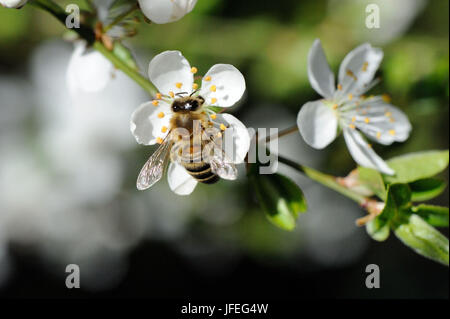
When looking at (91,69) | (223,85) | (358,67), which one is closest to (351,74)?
(358,67)

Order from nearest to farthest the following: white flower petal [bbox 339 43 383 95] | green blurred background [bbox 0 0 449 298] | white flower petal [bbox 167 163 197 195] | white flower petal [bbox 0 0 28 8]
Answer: white flower petal [bbox 0 0 28 8] < white flower petal [bbox 167 163 197 195] < white flower petal [bbox 339 43 383 95] < green blurred background [bbox 0 0 449 298]

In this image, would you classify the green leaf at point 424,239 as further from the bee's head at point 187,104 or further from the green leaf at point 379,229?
the bee's head at point 187,104

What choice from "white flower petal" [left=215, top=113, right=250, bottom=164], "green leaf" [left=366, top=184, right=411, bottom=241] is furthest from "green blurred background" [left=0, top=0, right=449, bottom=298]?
"white flower petal" [left=215, top=113, right=250, bottom=164]

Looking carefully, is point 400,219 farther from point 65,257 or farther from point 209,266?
point 65,257

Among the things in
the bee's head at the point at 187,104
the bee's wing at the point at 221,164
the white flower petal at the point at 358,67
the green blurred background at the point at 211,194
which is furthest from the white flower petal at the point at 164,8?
the green blurred background at the point at 211,194

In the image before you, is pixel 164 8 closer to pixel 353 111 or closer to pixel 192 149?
pixel 192 149

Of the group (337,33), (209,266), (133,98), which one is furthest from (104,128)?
(337,33)

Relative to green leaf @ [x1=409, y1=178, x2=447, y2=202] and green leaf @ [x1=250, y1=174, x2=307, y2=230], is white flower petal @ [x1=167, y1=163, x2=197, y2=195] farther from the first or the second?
green leaf @ [x1=409, y1=178, x2=447, y2=202]
